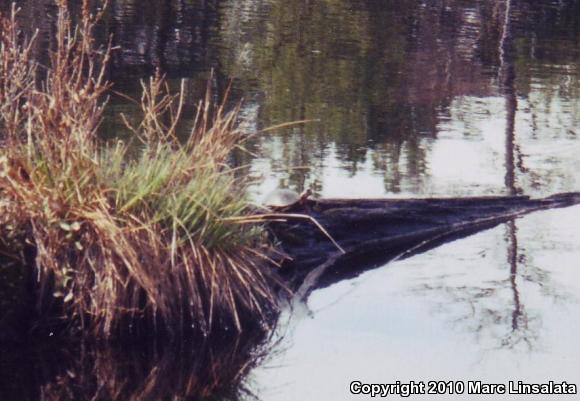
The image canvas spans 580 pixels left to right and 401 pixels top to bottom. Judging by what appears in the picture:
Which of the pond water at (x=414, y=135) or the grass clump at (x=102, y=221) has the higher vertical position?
the grass clump at (x=102, y=221)

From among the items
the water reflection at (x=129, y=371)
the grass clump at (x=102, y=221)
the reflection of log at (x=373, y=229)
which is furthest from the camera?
the reflection of log at (x=373, y=229)

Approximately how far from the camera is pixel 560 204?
9.84 m

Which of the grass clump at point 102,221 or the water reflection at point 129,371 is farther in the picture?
the grass clump at point 102,221

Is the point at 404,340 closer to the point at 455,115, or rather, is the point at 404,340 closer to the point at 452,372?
the point at 452,372

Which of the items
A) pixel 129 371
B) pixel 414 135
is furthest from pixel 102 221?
pixel 414 135

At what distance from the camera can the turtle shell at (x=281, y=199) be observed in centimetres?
783

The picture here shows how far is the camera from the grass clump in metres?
6.12

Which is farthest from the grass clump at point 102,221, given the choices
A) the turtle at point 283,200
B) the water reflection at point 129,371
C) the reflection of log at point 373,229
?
the turtle at point 283,200

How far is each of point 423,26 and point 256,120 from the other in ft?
32.4

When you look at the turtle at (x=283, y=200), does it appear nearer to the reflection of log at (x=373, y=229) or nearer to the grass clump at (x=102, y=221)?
the reflection of log at (x=373, y=229)

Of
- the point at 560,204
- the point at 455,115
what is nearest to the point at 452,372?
the point at 560,204

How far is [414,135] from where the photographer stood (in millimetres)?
12867

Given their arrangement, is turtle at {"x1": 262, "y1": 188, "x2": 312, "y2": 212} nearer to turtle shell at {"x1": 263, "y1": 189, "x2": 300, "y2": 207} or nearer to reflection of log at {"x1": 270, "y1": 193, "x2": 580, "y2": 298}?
turtle shell at {"x1": 263, "y1": 189, "x2": 300, "y2": 207}

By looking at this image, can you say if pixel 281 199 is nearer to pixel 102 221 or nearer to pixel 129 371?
pixel 102 221
